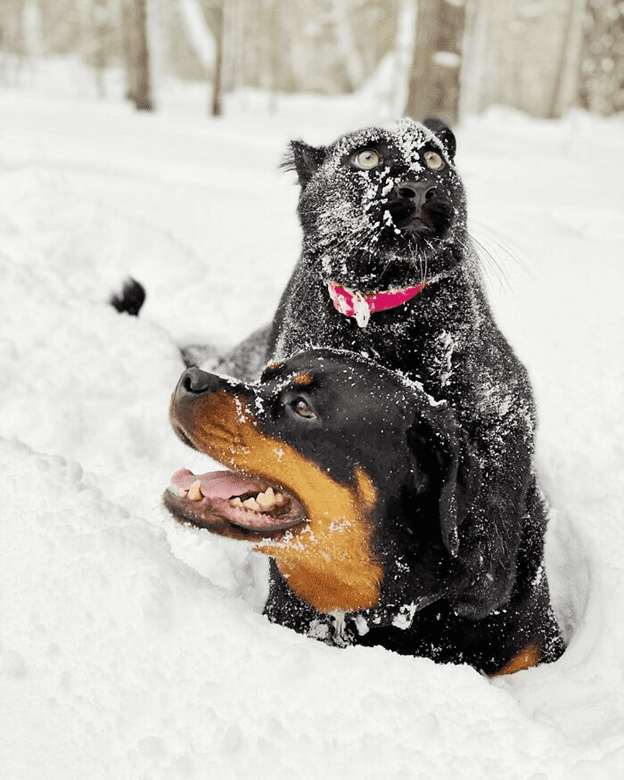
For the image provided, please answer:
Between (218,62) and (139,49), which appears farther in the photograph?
(218,62)

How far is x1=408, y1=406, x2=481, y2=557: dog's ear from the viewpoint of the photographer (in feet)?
6.27

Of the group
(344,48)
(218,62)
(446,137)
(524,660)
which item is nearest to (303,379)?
(524,660)

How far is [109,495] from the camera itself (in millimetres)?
2742

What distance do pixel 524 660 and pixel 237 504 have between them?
106 cm

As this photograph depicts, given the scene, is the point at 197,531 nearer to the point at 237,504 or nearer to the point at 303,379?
the point at 237,504

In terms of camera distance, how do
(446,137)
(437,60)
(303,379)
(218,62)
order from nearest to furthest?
(303,379) → (446,137) → (437,60) → (218,62)

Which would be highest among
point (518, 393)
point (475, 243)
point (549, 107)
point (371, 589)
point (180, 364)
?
point (475, 243)

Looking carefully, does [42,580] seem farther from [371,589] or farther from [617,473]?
[617,473]

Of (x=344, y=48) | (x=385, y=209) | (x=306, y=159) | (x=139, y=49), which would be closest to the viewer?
(x=385, y=209)

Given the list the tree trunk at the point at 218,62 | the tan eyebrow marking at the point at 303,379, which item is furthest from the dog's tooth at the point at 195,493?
the tree trunk at the point at 218,62

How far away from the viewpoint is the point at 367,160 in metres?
2.30

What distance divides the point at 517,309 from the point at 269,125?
10.8 meters

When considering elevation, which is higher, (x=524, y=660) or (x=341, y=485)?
(x=341, y=485)

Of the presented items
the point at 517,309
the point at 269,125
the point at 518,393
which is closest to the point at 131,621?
the point at 518,393
